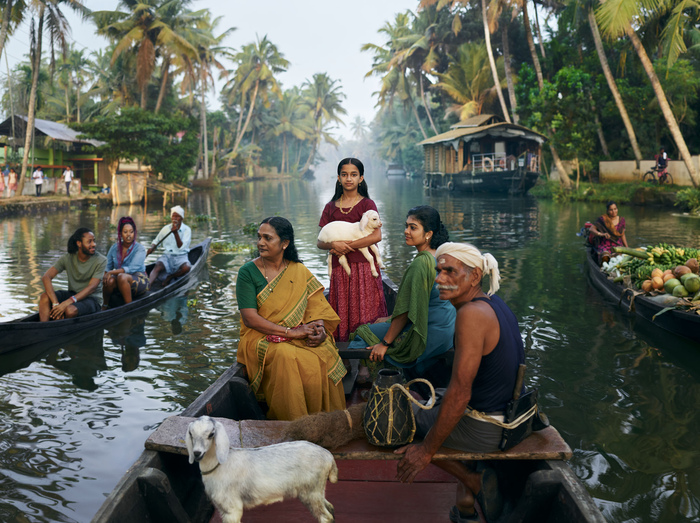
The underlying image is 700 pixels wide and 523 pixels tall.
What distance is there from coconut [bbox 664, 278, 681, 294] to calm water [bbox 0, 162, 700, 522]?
0.65 meters

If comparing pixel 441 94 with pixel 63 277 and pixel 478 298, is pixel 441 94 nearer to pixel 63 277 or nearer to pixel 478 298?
pixel 63 277

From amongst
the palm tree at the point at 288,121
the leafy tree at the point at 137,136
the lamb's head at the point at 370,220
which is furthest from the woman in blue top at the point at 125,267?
the palm tree at the point at 288,121

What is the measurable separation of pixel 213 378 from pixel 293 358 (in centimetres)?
276

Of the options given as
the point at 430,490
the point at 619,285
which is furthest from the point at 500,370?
the point at 619,285

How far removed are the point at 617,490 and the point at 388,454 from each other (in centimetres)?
215

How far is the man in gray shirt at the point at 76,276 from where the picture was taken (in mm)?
7441

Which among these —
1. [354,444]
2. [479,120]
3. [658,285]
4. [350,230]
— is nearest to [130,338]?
[350,230]

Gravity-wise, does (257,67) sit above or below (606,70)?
above

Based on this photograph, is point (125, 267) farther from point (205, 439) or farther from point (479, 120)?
point (479, 120)

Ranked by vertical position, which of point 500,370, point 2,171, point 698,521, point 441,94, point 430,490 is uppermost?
point 441,94

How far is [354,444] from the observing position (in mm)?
3439

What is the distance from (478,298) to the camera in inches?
123

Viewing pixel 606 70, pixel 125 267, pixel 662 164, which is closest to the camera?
pixel 125 267

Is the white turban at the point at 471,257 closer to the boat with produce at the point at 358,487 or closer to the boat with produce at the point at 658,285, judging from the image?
the boat with produce at the point at 358,487
